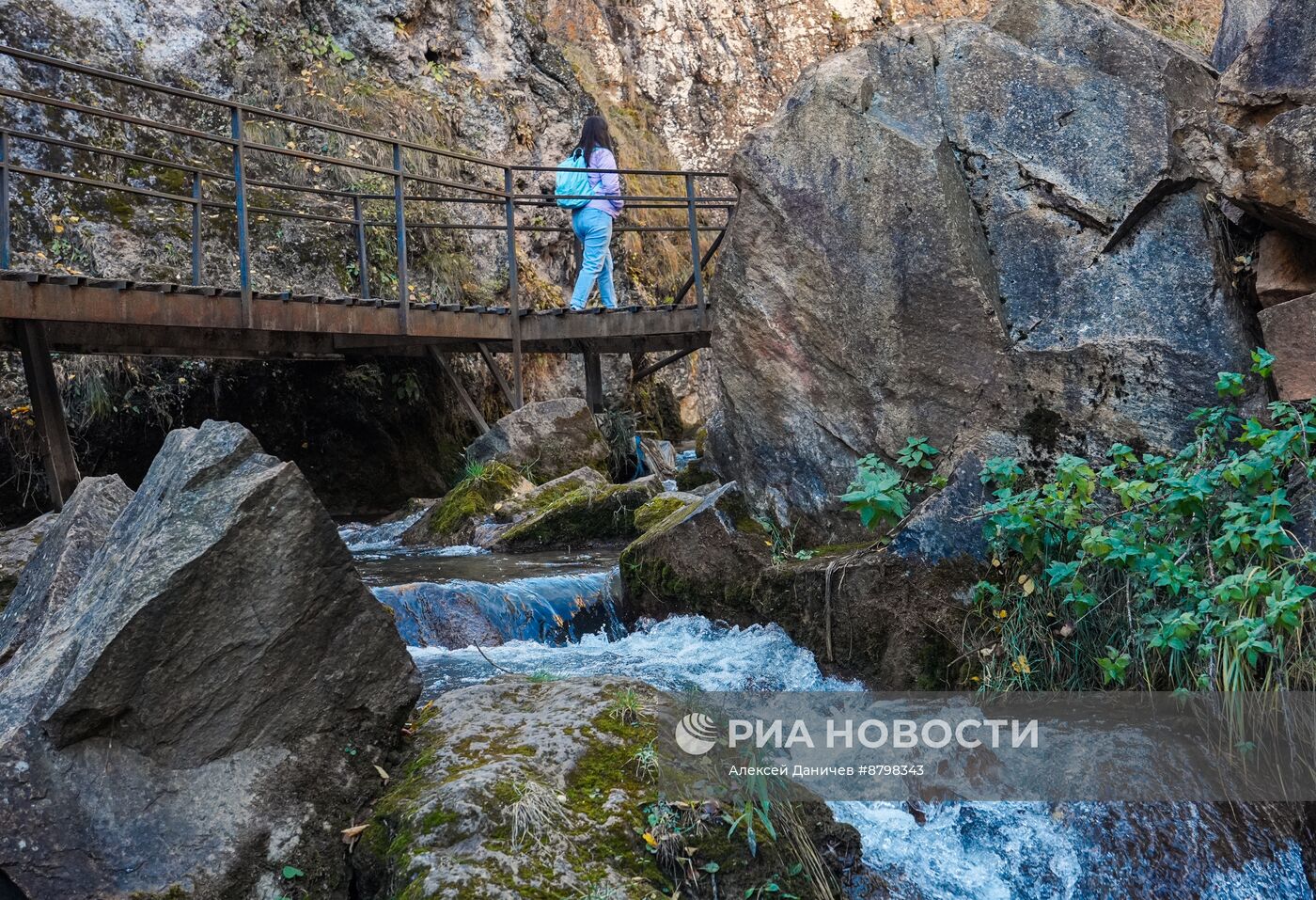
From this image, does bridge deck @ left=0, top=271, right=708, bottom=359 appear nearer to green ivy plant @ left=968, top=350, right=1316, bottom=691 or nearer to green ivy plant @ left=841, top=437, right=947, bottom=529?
green ivy plant @ left=841, top=437, right=947, bottom=529

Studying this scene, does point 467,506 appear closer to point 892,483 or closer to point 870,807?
point 892,483

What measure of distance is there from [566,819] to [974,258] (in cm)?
297

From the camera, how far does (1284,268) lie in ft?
13.1

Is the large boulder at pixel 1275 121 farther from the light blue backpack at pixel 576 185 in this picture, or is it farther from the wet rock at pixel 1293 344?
the light blue backpack at pixel 576 185

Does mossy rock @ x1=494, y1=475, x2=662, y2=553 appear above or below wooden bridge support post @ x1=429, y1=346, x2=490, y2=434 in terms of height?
below

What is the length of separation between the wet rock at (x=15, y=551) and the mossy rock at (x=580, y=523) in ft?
8.95

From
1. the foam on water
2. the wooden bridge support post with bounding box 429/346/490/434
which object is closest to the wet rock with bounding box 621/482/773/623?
the foam on water

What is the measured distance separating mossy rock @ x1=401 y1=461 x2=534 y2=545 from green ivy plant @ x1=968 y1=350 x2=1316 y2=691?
447cm

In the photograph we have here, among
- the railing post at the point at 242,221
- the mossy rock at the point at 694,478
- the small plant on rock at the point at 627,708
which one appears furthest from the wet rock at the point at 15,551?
the mossy rock at the point at 694,478

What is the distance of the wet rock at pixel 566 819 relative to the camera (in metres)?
2.58

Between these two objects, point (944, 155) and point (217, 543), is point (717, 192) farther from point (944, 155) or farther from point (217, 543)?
point (217, 543)

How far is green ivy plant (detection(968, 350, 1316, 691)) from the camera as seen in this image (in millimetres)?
3182

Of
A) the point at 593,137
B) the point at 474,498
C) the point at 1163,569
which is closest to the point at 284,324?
the point at 474,498

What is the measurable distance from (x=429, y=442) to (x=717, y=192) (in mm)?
9771
